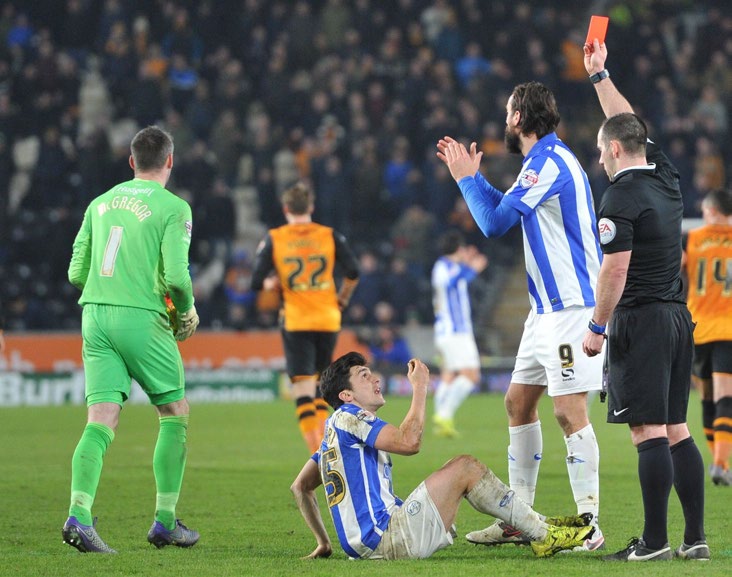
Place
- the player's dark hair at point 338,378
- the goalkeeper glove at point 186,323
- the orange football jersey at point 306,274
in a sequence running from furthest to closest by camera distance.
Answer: the orange football jersey at point 306,274, the goalkeeper glove at point 186,323, the player's dark hair at point 338,378

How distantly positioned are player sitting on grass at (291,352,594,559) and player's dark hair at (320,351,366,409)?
2.4 inches

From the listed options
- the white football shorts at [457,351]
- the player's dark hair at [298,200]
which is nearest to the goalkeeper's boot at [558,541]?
the player's dark hair at [298,200]

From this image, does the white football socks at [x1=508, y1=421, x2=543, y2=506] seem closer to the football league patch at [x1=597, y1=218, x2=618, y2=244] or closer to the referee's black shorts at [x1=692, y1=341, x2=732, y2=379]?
the football league patch at [x1=597, y1=218, x2=618, y2=244]

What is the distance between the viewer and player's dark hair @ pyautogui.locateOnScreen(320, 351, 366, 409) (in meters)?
6.32

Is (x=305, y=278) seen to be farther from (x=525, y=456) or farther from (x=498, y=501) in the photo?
(x=498, y=501)

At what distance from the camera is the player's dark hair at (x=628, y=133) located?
605cm

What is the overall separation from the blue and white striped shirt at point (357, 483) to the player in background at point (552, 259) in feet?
3.08

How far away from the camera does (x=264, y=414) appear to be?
17.9m

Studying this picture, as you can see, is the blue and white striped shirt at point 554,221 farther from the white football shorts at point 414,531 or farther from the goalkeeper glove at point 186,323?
the goalkeeper glove at point 186,323

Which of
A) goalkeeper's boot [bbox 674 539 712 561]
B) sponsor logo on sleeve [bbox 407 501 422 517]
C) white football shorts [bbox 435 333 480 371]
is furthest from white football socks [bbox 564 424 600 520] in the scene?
white football shorts [bbox 435 333 480 371]

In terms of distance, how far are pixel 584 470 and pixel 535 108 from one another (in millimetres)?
2022

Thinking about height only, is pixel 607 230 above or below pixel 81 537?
above

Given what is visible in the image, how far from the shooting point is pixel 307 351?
11344 mm

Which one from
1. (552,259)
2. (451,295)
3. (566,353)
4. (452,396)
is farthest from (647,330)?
(451,295)
